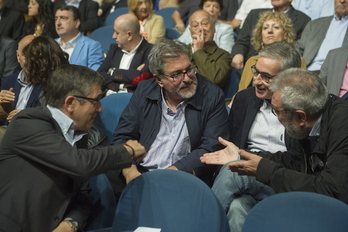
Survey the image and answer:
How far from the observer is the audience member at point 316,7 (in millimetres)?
5711

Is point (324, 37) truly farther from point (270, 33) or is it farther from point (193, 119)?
point (193, 119)

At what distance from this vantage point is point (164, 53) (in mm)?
3348

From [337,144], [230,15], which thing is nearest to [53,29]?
[230,15]

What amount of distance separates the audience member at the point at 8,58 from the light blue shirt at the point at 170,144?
2.42m

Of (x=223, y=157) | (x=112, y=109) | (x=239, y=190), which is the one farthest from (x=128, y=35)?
(x=239, y=190)

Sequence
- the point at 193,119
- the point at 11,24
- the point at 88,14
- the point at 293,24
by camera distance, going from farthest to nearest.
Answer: the point at 88,14
the point at 11,24
the point at 293,24
the point at 193,119

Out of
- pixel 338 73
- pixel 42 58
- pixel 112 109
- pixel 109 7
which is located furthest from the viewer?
pixel 109 7

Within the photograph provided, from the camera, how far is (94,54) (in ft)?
17.2

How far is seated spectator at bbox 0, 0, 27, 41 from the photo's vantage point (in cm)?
630

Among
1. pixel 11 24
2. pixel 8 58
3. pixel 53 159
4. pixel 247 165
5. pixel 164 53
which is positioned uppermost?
pixel 164 53

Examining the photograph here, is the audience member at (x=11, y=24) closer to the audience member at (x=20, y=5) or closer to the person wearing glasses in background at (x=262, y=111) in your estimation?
the audience member at (x=20, y=5)

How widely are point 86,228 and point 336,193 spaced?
1.23m

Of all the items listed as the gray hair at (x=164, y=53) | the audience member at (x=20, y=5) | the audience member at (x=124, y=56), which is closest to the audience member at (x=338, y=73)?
the gray hair at (x=164, y=53)

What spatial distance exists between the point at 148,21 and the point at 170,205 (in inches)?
140
